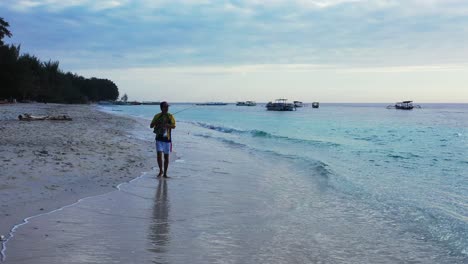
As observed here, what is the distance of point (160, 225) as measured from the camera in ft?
21.6

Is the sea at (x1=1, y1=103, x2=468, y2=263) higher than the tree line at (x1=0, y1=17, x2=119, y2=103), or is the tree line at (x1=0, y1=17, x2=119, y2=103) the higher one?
the tree line at (x1=0, y1=17, x2=119, y2=103)

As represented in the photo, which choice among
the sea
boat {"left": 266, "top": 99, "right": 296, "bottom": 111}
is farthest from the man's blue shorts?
boat {"left": 266, "top": 99, "right": 296, "bottom": 111}

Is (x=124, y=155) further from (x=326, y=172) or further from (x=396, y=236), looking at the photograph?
(x=396, y=236)

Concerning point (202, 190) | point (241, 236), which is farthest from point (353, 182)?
point (241, 236)

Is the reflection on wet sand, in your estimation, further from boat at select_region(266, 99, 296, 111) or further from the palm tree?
boat at select_region(266, 99, 296, 111)

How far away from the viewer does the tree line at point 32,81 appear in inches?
2564

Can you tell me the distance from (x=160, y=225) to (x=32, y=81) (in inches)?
3041

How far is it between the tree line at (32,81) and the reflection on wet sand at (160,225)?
191 ft

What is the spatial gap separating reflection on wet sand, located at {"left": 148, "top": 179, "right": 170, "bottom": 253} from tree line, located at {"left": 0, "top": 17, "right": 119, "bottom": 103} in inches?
2295

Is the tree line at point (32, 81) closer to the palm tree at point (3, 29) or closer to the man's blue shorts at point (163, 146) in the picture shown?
the palm tree at point (3, 29)

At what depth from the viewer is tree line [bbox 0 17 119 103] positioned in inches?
2564

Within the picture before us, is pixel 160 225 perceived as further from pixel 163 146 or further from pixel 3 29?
pixel 3 29

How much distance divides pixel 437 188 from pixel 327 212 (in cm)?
482

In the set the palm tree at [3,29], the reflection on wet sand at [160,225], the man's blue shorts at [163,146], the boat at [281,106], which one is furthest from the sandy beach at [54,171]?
the boat at [281,106]
